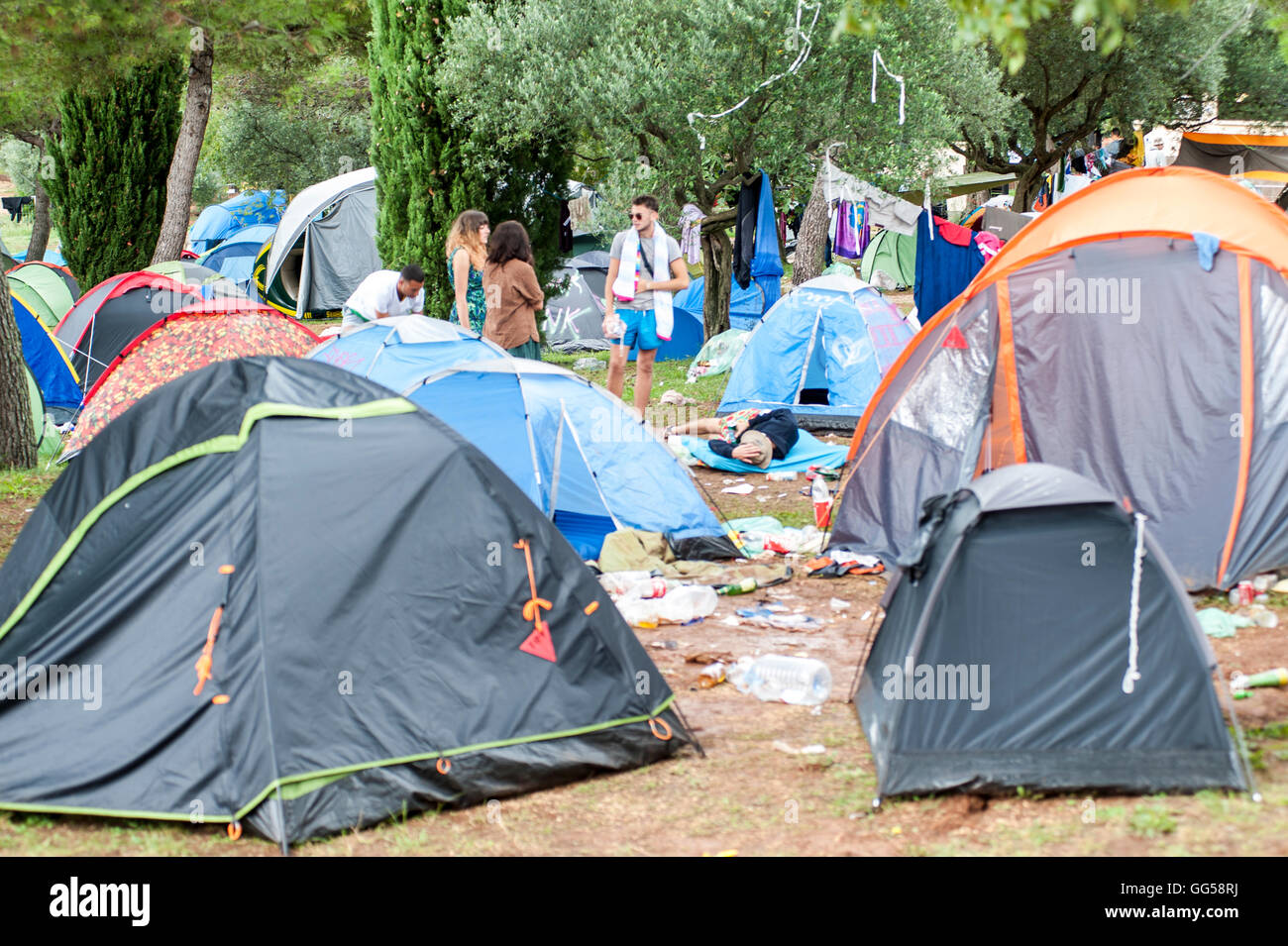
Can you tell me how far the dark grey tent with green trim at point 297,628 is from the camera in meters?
3.92

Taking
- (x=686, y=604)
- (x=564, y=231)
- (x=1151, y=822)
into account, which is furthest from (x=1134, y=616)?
(x=564, y=231)

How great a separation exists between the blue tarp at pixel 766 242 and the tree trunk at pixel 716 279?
105cm

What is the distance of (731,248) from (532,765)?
11165 millimetres

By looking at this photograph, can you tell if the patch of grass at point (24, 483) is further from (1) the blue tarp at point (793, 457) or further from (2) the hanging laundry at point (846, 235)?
(2) the hanging laundry at point (846, 235)

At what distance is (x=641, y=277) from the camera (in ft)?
29.5

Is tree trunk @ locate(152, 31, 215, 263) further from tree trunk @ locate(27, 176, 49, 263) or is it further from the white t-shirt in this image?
tree trunk @ locate(27, 176, 49, 263)

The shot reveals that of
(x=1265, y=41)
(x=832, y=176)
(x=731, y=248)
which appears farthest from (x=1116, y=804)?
(x=1265, y=41)

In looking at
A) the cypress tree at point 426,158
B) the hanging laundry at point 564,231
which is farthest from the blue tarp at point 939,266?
the hanging laundry at point 564,231

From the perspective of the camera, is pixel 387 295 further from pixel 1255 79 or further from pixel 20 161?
pixel 20 161

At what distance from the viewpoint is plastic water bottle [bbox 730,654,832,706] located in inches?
201

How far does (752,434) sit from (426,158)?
5.80 m

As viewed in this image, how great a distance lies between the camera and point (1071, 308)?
6.49 meters

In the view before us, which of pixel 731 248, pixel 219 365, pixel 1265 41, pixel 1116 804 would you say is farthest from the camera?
pixel 1265 41

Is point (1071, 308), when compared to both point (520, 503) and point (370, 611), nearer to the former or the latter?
point (520, 503)
